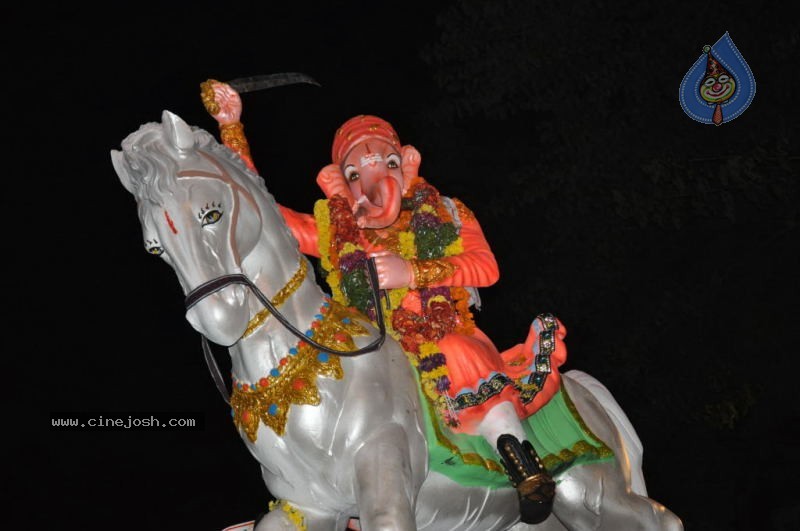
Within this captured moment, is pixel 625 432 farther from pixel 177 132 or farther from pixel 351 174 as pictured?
pixel 177 132

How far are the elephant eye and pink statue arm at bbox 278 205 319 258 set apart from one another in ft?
0.60

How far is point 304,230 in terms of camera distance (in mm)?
3562

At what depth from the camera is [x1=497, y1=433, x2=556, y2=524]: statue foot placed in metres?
3.34

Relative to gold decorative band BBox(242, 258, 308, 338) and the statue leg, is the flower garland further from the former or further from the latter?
the statue leg

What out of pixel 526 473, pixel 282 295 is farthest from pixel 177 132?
pixel 526 473

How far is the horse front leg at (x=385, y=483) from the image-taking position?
293cm

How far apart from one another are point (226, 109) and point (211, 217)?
0.69 meters

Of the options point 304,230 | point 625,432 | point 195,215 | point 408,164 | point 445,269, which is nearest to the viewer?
point 195,215

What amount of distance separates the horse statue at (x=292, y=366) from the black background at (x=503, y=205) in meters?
3.00

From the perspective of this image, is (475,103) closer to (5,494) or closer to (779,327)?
(779,327)

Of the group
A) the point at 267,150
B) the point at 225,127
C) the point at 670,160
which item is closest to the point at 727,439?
the point at 670,160

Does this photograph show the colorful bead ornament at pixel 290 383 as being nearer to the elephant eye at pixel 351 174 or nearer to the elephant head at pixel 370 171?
the elephant head at pixel 370 171

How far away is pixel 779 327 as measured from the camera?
7434 millimetres

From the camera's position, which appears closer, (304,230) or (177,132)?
(177,132)
